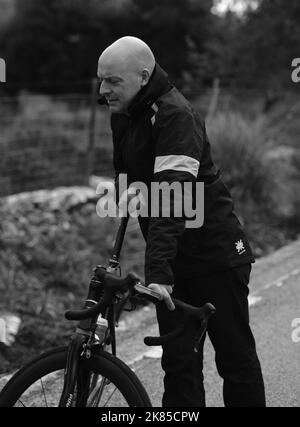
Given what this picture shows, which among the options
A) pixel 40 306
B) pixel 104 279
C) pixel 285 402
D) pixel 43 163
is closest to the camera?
pixel 104 279

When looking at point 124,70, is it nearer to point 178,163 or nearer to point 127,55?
point 127,55

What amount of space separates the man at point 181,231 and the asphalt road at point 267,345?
1132 millimetres

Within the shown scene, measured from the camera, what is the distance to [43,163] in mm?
9992

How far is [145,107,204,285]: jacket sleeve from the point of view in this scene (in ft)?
9.14

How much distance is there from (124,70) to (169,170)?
0.41 metres

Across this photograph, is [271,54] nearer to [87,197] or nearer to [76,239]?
[87,197]

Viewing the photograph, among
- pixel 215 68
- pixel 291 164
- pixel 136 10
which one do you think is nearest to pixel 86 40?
pixel 136 10

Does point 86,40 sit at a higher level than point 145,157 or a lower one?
higher

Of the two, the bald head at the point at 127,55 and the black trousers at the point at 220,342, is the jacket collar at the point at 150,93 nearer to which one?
the bald head at the point at 127,55

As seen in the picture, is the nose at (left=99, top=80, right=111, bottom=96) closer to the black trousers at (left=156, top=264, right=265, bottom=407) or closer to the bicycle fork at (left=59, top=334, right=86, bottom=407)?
the black trousers at (left=156, top=264, right=265, bottom=407)

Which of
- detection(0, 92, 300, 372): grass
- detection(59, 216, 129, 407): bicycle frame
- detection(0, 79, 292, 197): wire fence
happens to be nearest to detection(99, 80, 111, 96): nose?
detection(59, 216, 129, 407): bicycle frame

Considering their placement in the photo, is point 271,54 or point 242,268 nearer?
point 242,268

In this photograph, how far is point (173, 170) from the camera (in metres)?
2.84

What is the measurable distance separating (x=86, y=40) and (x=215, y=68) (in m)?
11.4
